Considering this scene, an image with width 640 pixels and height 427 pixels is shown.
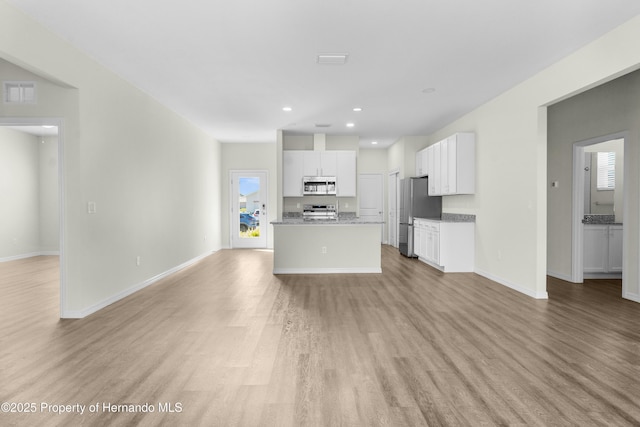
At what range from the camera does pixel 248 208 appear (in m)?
9.88

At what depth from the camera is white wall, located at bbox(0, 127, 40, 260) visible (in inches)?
314

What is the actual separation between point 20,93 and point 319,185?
5.39m

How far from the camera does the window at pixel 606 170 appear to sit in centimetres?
628

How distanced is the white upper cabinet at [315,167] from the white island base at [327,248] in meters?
1.82

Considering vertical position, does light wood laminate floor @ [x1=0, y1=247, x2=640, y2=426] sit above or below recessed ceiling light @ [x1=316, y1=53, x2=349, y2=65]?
below

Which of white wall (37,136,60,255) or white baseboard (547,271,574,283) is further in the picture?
white wall (37,136,60,255)

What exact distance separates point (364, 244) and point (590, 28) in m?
4.28

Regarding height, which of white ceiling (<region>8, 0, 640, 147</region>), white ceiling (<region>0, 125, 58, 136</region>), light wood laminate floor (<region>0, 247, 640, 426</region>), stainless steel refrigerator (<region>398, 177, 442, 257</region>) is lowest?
light wood laminate floor (<region>0, 247, 640, 426</region>)

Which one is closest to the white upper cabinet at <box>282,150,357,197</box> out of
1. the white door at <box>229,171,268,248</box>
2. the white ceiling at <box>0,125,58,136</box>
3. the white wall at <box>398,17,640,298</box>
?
the white door at <box>229,171,268,248</box>

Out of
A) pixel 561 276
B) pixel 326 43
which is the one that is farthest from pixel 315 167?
pixel 561 276

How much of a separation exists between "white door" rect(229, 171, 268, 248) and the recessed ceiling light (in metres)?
6.03

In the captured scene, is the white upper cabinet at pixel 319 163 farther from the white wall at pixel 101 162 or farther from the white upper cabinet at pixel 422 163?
the white wall at pixel 101 162

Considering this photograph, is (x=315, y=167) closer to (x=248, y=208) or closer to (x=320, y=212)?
(x=320, y=212)

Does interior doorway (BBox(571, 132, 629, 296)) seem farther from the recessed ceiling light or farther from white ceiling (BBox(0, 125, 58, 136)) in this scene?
white ceiling (BBox(0, 125, 58, 136))
